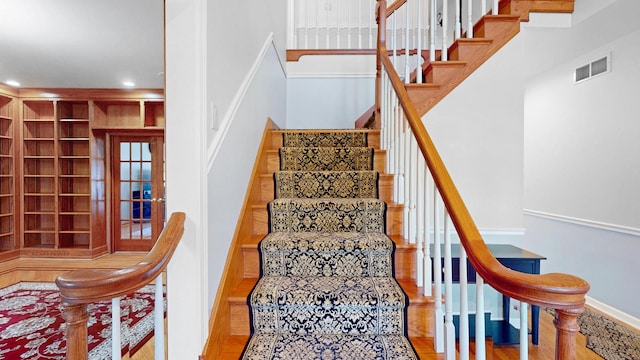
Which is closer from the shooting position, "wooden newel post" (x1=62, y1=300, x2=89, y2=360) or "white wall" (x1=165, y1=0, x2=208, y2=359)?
"wooden newel post" (x1=62, y1=300, x2=89, y2=360)

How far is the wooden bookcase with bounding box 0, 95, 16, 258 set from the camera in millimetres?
4445

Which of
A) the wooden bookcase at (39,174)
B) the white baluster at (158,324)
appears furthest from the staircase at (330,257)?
the wooden bookcase at (39,174)

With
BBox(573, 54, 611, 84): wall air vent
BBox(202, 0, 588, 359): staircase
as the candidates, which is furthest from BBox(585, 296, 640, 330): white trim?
BBox(573, 54, 611, 84): wall air vent

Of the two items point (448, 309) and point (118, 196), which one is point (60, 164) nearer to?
point (118, 196)

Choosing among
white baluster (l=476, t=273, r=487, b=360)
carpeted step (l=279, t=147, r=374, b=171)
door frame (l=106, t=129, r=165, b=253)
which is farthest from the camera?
door frame (l=106, t=129, r=165, b=253)

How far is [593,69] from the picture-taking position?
10.3 ft

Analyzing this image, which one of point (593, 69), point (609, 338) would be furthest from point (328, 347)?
point (593, 69)

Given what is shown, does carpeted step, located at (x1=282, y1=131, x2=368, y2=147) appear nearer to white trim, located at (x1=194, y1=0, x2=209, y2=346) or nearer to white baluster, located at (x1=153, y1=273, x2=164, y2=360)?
white trim, located at (x1=194, y1=0, x2=209, y2=346)

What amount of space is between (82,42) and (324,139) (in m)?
2.55

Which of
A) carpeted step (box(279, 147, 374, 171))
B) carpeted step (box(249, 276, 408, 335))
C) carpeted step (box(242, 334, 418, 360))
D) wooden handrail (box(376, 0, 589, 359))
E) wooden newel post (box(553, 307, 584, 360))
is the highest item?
carpeted step (box(279, 147, 374, 171))

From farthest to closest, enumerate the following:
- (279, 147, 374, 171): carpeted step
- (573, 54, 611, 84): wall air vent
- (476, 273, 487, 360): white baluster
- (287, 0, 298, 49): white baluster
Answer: (287, 0, 298, 49): white baluster, (573, 54, 611, 84): wall air vent, (279, 147, 374, 171): carpeted step, (476, 273, 487, 360): white baluster

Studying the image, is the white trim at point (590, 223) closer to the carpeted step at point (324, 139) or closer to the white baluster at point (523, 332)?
the carpeted step at point (324, 139)

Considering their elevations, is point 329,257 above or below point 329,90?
below

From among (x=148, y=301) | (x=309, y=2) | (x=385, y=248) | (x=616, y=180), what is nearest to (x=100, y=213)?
(x=148, y=301)
